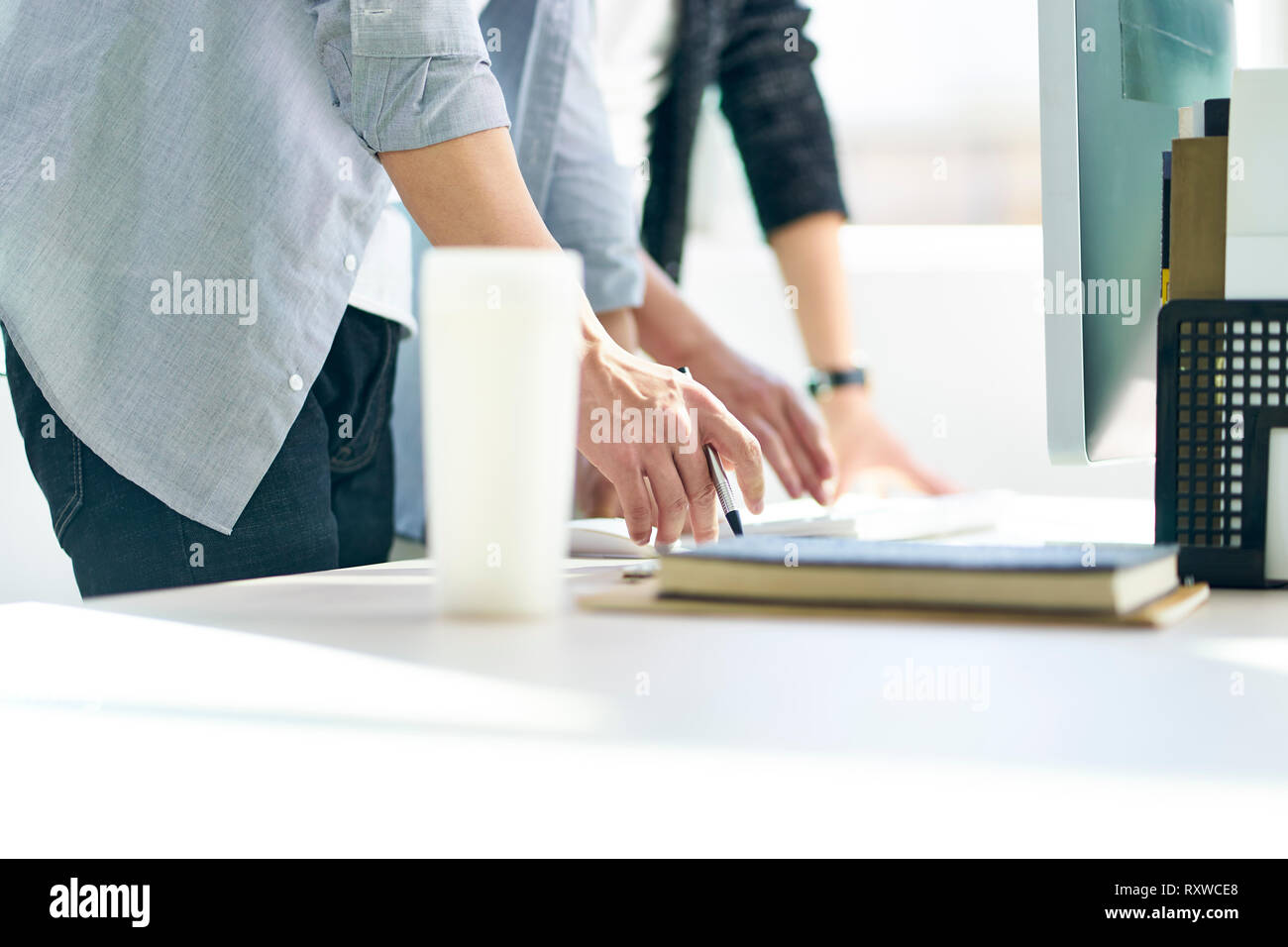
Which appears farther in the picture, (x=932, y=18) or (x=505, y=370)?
(x=932, y=18)

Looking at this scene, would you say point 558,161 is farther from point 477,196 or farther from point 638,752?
point 638,752

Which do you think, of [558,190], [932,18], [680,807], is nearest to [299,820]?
[680,807]

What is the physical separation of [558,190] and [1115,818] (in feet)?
4.23

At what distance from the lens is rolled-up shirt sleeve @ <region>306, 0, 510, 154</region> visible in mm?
817

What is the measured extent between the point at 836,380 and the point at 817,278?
186 mm

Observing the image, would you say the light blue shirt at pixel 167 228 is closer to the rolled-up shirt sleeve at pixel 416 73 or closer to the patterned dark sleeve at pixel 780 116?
the rolled-up shirt sleeve at pixel 416 73

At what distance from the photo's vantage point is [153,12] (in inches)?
36.2

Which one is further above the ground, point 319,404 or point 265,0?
point 265,0

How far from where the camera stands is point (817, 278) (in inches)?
69.5

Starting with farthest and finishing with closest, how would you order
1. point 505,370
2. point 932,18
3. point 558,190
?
point 932,18 → point 558,190 → point 505,370

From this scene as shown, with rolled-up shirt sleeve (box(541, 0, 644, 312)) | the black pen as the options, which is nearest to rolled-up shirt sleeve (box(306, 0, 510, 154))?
the black pen

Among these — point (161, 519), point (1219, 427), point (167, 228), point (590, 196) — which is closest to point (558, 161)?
point (590, 196)

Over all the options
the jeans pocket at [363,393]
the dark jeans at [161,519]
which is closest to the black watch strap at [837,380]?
the jeans pocket at [363,393]

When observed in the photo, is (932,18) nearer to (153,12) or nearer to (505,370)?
(153,12)
